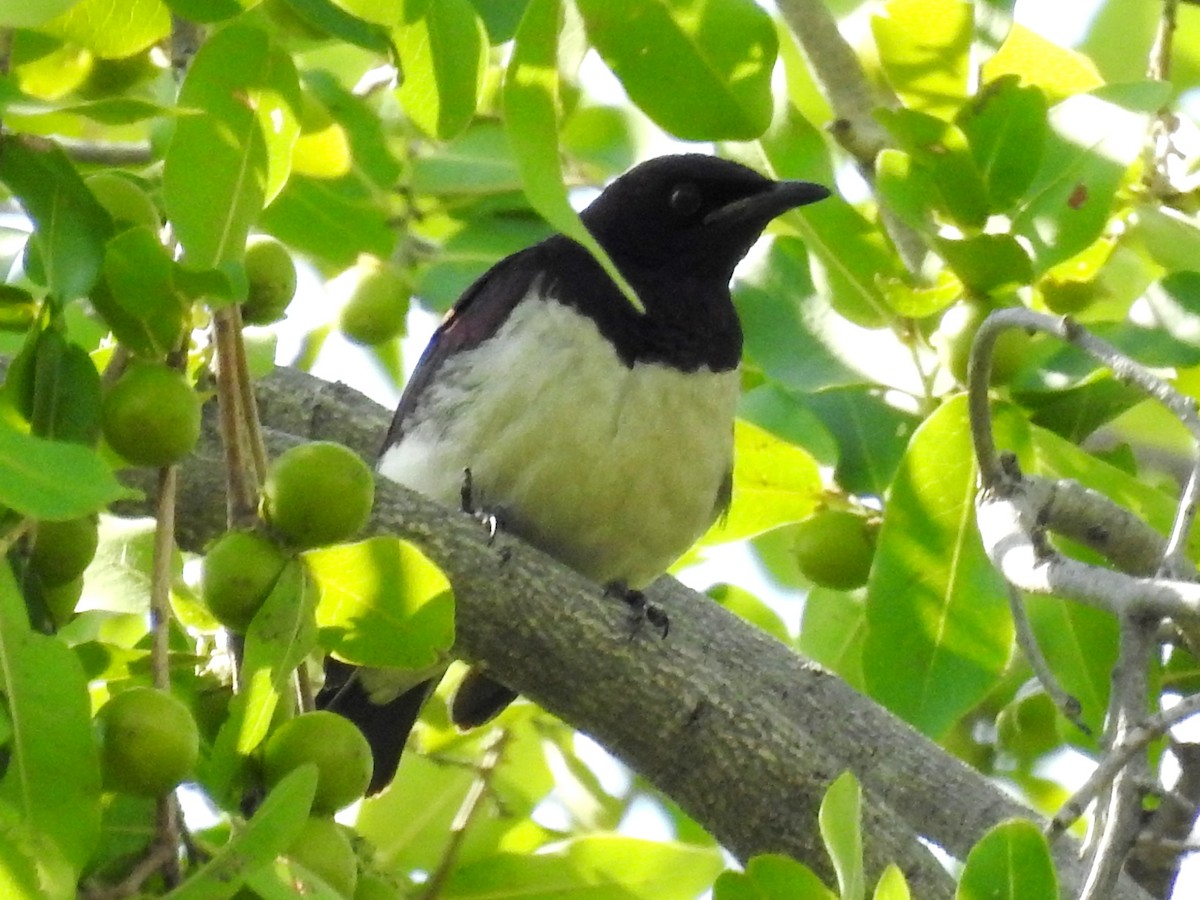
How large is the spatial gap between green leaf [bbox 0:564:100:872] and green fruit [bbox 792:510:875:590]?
2123mm

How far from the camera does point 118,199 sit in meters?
2.12

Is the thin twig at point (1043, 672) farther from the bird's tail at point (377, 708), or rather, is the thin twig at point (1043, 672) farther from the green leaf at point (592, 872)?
the bird's tail at point (377, 708)

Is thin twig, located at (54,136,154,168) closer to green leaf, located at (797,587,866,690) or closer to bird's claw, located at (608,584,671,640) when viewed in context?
bird's claw, located at (608,584,671,640)

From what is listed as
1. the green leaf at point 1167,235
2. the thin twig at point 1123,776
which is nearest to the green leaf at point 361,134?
the green leaf at point 1167,235

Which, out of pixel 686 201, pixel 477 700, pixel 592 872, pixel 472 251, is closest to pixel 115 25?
pixel 592 872

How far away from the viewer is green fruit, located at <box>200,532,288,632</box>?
1964 millimetres

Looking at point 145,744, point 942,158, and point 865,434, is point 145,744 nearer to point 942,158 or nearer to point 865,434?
point 942,158

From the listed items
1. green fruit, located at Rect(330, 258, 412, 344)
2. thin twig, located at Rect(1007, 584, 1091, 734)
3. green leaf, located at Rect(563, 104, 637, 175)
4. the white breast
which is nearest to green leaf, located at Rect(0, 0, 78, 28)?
thin twig, located at Rect(1007, 584, 1091, 734)

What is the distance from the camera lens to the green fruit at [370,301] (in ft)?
13.4

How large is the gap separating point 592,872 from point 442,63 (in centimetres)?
142

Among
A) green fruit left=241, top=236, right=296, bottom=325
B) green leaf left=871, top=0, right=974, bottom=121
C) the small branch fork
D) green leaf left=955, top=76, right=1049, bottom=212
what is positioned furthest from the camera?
green leaf left=871, top=0, right=974, bottom=121

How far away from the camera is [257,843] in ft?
5.57

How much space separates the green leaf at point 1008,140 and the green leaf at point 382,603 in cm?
162

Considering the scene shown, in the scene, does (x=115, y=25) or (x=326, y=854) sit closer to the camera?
(x=326, y=854)
